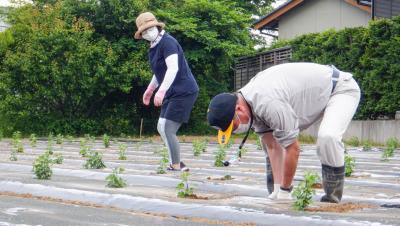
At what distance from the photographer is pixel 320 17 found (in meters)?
22.7

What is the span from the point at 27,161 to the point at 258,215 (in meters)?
5.54

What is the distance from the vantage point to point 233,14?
2041 centimetres

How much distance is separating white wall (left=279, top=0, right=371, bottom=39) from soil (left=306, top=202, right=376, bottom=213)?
1686 cm

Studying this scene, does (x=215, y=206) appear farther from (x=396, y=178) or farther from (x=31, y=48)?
(x=31, y=48)

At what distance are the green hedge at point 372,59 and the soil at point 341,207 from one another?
30.4 ft

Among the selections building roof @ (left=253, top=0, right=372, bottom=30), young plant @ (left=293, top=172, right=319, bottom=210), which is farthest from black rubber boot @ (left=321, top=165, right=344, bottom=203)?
building roof @ (left=253, top=0, right=372, bottom=30)

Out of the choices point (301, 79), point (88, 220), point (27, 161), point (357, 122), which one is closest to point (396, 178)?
point (301, 79)

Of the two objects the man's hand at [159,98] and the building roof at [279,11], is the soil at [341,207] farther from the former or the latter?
the building roof at [279,11]

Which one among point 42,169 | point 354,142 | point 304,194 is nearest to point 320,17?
point 354,142

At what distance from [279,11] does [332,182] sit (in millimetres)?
19543

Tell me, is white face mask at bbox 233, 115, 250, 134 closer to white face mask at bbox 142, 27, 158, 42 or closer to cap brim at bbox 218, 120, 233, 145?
cap brim at bbox 218, 120, 233, 145

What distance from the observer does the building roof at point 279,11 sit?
20.4 m

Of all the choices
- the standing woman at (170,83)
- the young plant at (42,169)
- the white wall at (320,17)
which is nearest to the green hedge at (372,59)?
the white wall at (320,17)

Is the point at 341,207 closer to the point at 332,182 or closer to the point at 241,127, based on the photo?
the point at 332,182
